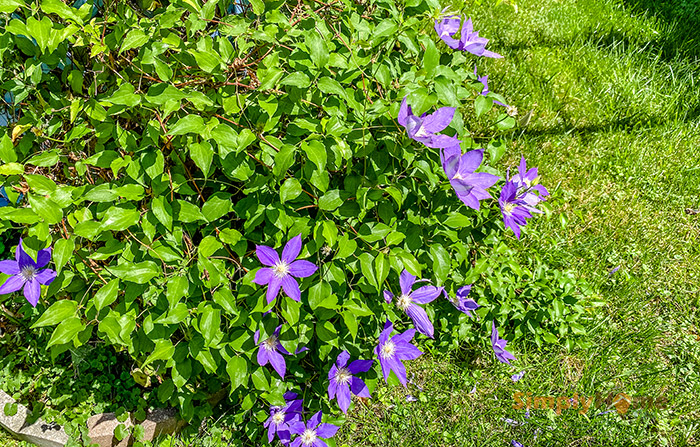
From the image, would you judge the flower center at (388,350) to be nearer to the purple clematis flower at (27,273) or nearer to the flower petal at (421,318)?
the flower petal at (421,318)

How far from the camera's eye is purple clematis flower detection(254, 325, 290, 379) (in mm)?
1418

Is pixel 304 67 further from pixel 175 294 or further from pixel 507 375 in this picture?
pixel 507 375

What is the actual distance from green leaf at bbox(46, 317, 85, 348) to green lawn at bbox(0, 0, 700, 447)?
0.88 metres

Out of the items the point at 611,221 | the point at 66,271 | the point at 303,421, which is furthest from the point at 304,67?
the point at 611,221

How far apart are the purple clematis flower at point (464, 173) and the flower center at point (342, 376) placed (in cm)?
72

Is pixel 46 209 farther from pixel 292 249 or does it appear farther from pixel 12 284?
pixel 292 249

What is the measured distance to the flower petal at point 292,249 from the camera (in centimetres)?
126

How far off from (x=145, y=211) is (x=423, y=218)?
80cm

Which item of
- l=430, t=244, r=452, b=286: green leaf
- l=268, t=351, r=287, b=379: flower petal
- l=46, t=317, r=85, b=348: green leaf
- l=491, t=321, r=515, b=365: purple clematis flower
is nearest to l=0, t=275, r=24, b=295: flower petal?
l=46, t=317, r=85, b=348: green leaf

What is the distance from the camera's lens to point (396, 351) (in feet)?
5.16

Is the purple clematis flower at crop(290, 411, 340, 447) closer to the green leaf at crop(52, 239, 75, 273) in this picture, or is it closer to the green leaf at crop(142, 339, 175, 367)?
the green leaf at crop(142, 339, 175, 367)

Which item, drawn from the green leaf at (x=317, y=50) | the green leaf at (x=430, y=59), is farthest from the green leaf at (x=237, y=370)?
the green leaf at (x=430, y=59)

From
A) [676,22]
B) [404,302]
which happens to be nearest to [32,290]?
[404,302]

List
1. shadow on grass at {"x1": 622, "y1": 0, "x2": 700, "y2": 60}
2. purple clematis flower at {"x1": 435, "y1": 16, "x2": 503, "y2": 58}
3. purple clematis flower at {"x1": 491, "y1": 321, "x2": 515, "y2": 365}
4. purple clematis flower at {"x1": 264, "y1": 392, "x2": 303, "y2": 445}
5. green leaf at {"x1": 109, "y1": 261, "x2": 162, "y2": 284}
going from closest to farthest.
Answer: green leaf at {"x1": 109, "y1": 261, "x2": 162, "y2": 284}, purple clematis flower at {"x1": 435, "y1": 16, "x2": 503, "y2": 58}, purple clematis flower at {"x1": 264, "y1": 392, "x2": 303, "y2": 445}, purple clematis flower at {"x1": 491, "y1": 321, "x2": 515, "y2": 365}, shadow on grass at {"x1": 622, "y1": 0, "x2": 700, "y2": 60}
